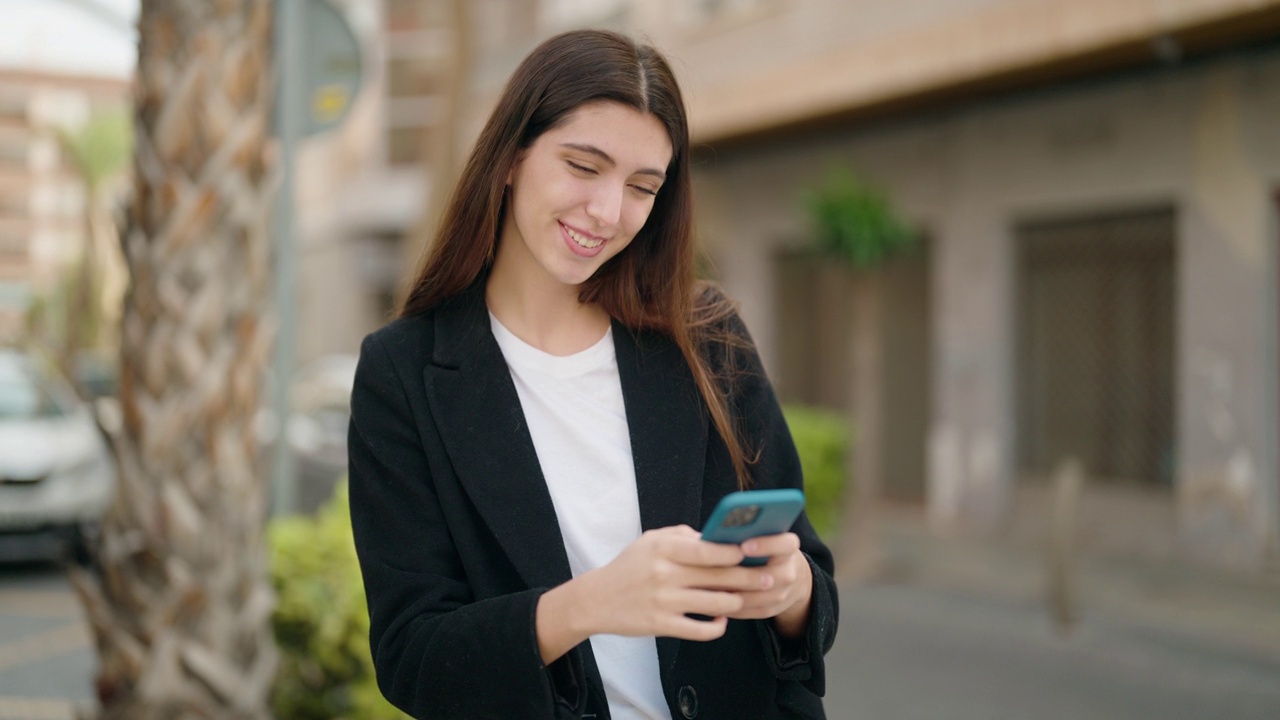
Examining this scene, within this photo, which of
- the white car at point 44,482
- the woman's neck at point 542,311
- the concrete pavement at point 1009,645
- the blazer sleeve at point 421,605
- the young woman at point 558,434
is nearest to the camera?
the blazer sleeve at point 421,605

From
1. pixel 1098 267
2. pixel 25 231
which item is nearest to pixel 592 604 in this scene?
pixel 1098 267

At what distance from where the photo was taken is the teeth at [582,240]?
1799 mm

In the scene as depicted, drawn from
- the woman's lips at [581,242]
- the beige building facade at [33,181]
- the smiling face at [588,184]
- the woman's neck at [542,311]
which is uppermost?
the beige building facade at [33,181]

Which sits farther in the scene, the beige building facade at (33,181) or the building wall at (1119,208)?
the beige building facade at (33,181)

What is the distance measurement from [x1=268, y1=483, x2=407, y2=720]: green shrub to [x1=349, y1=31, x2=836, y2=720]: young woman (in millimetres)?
2530

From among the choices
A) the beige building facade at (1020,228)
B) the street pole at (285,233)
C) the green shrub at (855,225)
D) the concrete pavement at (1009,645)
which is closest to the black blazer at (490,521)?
the street pole at (285,233)

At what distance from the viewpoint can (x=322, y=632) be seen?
4.39 metres

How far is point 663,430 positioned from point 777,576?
41 centimetres

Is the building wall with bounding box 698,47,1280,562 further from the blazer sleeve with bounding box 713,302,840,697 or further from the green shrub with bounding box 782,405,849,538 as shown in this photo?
the blazer sleeve with bounding box 713,302,840,697

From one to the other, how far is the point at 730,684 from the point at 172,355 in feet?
8.10

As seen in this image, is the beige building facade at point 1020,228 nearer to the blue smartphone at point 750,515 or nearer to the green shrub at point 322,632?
the green shrub at point 322,632

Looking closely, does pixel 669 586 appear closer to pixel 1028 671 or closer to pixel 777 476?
pixel 777 476

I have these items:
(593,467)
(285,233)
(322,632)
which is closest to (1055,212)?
→ (285,233)

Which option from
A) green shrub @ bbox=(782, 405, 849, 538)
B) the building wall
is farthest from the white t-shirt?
the building wall
